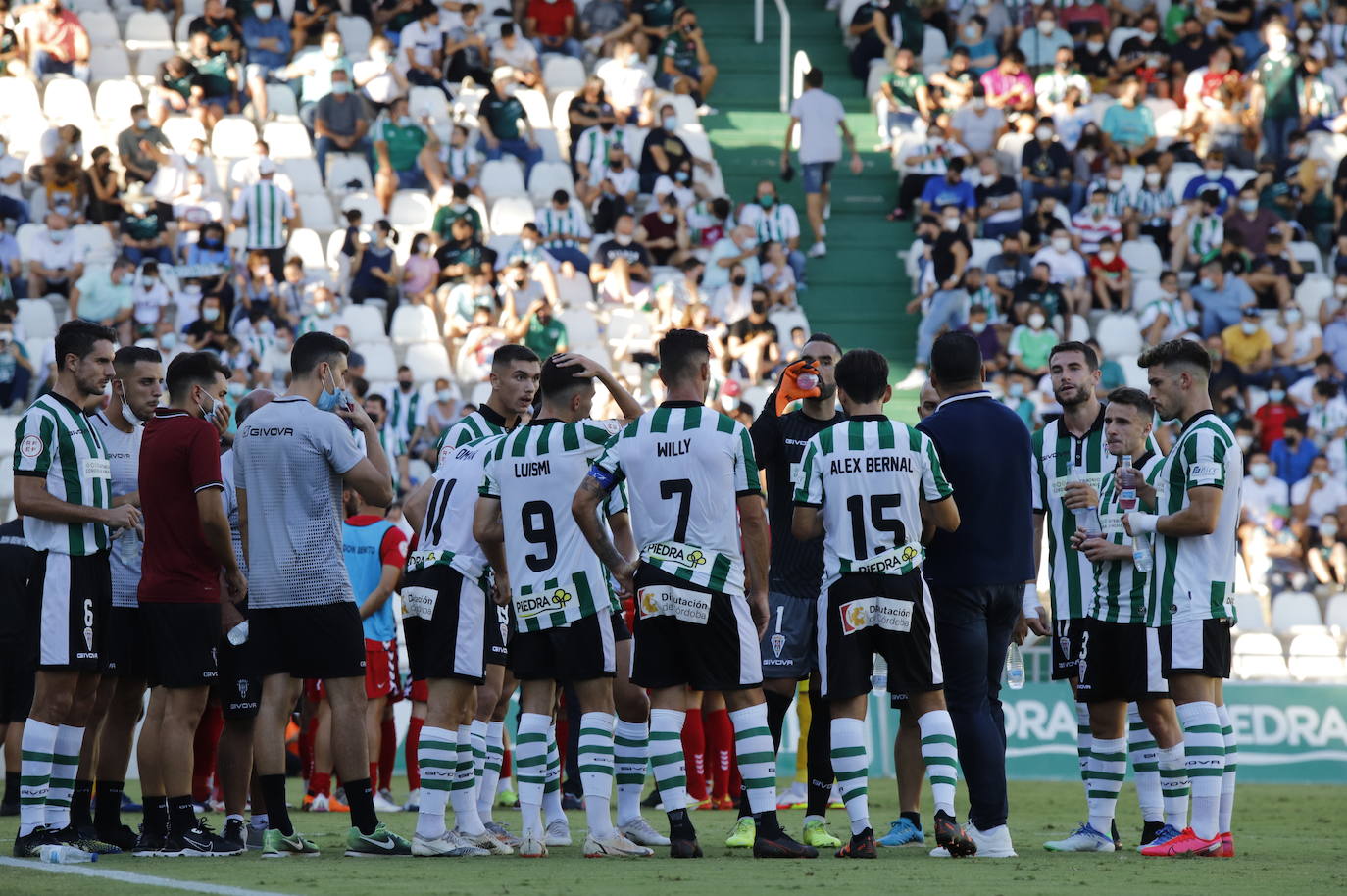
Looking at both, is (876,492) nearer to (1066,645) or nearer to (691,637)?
(691,637)

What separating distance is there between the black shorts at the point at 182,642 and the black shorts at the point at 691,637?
2.07 meters

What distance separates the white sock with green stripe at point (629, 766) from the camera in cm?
915

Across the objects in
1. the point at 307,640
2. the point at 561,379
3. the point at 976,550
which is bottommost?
the point at 307,640

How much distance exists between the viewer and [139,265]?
20.6m

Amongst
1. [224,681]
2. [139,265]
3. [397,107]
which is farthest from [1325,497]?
[224,681]

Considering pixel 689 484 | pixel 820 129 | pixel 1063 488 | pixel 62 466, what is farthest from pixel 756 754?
pixel 820 129

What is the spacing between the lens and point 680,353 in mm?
8805

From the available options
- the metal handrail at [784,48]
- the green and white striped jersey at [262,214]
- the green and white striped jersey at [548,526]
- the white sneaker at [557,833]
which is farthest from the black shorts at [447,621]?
the metal handrail at [784,48]

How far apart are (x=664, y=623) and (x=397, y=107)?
49.9ft

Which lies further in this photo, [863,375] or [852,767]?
[863,375]

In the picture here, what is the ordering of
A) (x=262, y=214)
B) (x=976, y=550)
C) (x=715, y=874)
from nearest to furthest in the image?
1. (x=715, y=874)
2. (x=976, y=550)
3. (x=262, y=214)

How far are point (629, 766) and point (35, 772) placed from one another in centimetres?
277

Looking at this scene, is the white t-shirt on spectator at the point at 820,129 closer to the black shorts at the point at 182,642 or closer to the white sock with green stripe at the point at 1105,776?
the white sock with green stripe at the point at 1105,776

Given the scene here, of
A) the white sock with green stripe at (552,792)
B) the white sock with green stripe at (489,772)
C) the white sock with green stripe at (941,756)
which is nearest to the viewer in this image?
the white sock with green stripe at (941,756)
